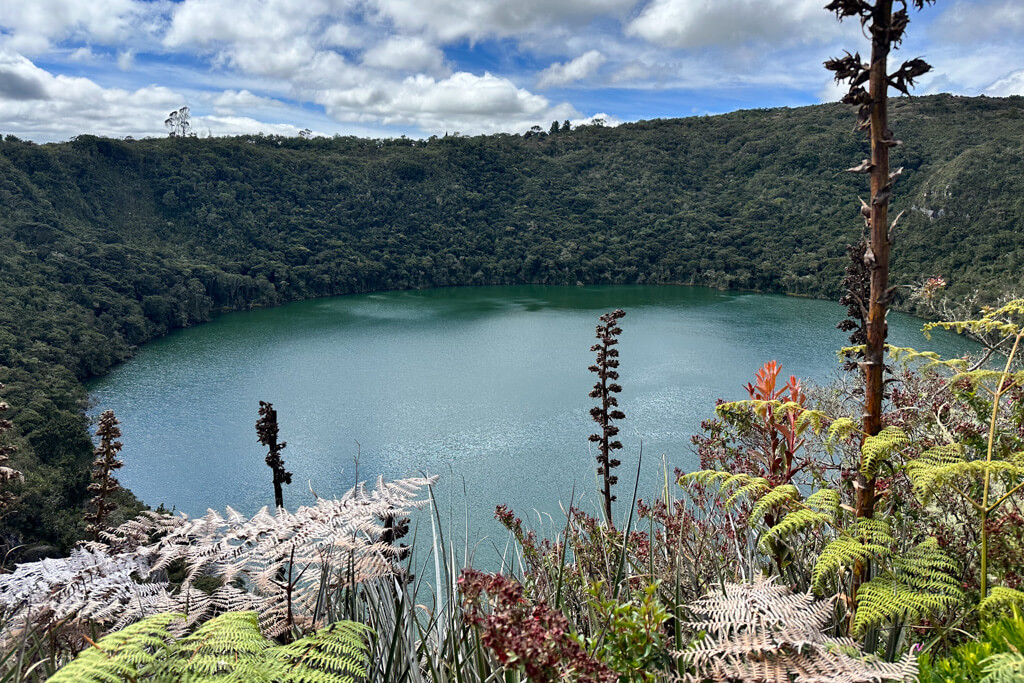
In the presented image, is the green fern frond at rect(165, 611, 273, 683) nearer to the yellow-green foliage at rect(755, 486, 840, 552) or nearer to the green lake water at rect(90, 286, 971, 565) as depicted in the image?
the yellow-green foliage at rect(755, 486, 840, 552)

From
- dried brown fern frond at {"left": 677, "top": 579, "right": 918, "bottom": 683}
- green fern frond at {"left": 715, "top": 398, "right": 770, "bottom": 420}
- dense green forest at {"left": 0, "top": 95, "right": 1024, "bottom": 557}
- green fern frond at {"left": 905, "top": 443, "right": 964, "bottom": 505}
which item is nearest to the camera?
dried brown fern frond at {"left": 677, "top": 579, "right": 918, "bottom": 683}

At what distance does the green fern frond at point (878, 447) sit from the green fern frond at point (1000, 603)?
0.35 metres

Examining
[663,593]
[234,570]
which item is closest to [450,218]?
[234,570]

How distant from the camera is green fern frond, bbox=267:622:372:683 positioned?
4.15 ft

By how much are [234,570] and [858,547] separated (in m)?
1.67

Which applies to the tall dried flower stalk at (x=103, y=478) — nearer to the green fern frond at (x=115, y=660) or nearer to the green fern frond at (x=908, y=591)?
the green fern frond at (x=115, y=660)

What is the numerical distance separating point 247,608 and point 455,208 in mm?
70855

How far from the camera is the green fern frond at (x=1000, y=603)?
1.42 meters

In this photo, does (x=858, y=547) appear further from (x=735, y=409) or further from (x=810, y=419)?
(x=735, y=409)

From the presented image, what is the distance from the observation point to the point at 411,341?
3647cm

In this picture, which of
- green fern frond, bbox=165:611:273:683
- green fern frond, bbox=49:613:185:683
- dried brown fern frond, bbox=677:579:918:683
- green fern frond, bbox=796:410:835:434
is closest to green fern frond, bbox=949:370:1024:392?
green fern frond, bbox=796:410:835:434

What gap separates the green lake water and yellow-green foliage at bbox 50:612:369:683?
22.1ft

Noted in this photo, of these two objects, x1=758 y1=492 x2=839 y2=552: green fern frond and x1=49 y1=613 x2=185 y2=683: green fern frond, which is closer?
x1=49 y1=613 x2=185 y2=683: green fern frond

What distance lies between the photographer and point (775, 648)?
4.09 ft
